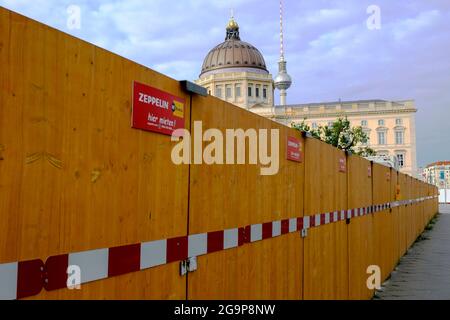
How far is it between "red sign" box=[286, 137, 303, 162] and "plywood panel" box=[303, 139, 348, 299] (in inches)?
10.3

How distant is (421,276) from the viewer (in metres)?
9.42

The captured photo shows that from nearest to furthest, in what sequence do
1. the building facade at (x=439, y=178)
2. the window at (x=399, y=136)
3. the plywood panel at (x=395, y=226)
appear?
the plywood panel at (x=395, y=226)
the building facade at (x=439, y=178)
the window at (x=399, y=136)

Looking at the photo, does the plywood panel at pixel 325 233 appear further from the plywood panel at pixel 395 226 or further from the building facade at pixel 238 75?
the building facade at pixel 238 75

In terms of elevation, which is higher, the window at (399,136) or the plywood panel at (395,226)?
the window at (399,136)

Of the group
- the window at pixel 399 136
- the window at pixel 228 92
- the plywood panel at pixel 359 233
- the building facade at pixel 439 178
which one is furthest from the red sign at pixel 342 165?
the window at pixel 228 92

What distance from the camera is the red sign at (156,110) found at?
2.64m

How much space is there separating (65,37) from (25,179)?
0.69 metres

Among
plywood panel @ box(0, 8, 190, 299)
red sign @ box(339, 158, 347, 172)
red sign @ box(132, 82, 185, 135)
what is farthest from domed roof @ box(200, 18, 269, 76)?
plywood panel @ box(0, 8, 190, 299)

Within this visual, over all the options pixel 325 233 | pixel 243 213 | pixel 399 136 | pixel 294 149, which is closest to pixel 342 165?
pixel 325 233

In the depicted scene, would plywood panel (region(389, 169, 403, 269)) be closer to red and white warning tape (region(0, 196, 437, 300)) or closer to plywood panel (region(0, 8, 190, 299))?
red and white warning tape (region(0, 196, 437, 300))

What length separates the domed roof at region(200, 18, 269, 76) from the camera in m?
107

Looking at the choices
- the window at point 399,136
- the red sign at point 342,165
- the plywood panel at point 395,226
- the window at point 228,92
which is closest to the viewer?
the red sign at point 342,165

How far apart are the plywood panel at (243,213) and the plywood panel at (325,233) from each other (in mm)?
314
